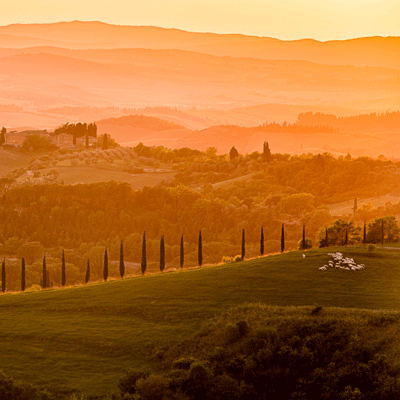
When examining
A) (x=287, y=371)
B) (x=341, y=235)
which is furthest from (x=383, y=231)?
(x=287, y=371)

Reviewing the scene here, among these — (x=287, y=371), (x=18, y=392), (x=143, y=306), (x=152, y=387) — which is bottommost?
(x=18, y=392)

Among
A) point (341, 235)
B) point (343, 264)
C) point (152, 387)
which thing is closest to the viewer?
point (152, 387)

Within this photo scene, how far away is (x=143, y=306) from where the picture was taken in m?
46.1

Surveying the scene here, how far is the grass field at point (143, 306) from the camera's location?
116ft

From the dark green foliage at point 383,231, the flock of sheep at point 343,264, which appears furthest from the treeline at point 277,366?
the dark green foliage at point 383,231

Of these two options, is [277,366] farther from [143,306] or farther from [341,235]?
[341,235]

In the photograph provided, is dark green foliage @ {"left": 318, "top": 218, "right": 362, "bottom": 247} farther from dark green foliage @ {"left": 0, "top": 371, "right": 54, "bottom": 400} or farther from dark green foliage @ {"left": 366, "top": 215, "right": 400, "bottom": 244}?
dark green foliage @ {"left": 0, "top": 371, "right": 54, "bottom": 400}

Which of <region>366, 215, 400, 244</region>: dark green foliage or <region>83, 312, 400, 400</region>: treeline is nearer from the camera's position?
<region>83, 312, 400, 400</region>: treeline


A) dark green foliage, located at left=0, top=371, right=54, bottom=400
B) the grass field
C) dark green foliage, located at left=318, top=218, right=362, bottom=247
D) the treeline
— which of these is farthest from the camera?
dark green foliage, located at left=318, top=218, right=362, bottom=247

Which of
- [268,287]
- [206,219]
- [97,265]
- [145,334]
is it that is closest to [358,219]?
[206,219]

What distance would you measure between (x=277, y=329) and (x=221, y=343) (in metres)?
3.17

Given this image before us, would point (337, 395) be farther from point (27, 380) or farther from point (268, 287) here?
point (268, 287)

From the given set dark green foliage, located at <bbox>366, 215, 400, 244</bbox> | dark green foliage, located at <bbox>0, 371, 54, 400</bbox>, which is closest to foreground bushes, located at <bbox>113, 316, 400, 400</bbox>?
dark green foliage, located at <bbox>0, 371, 54, 400</bbox>

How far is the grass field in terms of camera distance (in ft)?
116
